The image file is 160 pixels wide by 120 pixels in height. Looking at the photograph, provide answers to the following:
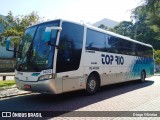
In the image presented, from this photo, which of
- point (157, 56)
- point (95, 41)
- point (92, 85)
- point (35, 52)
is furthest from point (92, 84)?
point (157, 56)

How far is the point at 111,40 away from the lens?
14492mm

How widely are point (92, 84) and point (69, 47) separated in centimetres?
262

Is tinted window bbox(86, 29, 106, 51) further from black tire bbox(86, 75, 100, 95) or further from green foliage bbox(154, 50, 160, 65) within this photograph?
green foliage bbox(154, 50, 160, 65)

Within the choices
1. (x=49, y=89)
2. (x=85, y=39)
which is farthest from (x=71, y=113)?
(x=85, y=39)

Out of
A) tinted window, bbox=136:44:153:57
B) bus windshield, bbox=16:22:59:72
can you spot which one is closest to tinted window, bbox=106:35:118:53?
tinted window, bbox=136:44:153:57

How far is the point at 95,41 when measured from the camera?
12.6 meters

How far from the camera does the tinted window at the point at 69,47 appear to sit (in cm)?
993

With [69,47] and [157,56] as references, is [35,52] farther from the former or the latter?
[157,56]

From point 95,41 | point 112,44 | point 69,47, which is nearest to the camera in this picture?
point 69,47

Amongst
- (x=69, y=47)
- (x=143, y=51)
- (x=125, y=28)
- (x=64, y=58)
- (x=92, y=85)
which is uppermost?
(x=125, y=28)

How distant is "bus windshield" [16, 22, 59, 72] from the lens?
377 inches

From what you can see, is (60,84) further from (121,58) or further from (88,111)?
(121,58)

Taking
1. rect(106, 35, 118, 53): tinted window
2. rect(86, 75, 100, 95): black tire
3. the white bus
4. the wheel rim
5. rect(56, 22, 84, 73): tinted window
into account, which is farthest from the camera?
rect(106, 35, 118, 53): tinted window

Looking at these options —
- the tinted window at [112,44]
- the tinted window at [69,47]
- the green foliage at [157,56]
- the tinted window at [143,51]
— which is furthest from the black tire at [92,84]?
the green foliage at [157,56]
